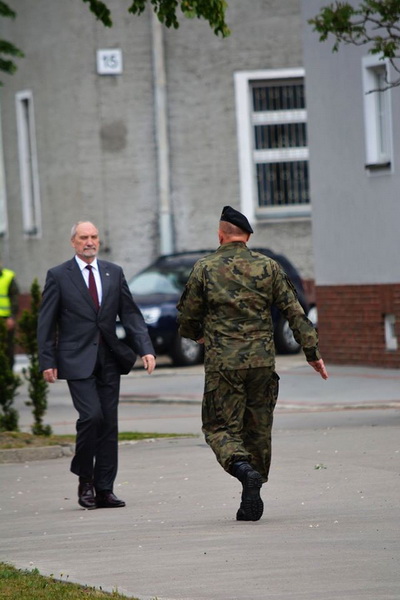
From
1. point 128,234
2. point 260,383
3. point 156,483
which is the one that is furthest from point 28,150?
point 260,383

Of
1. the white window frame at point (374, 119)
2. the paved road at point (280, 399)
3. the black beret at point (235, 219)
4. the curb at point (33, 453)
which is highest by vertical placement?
the white window frame at point (374, 119)

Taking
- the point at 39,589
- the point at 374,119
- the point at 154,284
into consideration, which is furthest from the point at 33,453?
the point at 154,284

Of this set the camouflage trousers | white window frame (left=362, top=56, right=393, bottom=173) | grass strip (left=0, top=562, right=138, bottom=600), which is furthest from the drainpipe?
grass strip (left=0, top=562, right=138, bottom=600)

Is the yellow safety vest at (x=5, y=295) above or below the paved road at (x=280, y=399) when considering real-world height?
above

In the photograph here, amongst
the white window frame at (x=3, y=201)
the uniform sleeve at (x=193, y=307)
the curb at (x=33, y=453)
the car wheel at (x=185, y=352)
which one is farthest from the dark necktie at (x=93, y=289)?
the white window frame at (x=3, y=201)

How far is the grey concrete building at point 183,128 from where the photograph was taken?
28.7 meters

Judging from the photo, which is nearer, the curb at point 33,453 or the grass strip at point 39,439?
the curb at point 33,453

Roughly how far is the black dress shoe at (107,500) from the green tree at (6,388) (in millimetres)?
A: 4275

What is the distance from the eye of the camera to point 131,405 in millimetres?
18719

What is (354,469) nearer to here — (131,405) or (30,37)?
(131,405)

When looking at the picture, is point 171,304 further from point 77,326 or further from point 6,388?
point 77,326

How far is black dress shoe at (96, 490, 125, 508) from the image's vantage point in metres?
10.2

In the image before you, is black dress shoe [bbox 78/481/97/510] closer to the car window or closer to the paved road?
the paved road

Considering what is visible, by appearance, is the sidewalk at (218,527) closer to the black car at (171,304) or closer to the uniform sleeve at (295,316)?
the uniform sleeve at (295,316)
